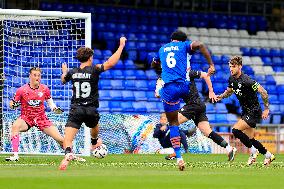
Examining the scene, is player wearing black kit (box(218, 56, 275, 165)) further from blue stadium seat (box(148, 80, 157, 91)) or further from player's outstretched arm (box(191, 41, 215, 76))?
blue stadium seat (box(148, 80, 157, 91))

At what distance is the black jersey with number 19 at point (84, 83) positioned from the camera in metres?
13.1

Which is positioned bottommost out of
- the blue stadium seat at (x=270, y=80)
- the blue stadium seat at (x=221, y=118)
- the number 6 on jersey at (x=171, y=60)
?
the blue stadium seat at (x=221, y=118)

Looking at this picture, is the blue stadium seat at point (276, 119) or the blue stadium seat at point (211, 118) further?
the blue stadium seat at point (276, 119)

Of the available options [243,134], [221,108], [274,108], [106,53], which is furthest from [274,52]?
[243,134]

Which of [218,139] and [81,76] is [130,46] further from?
[81,76]

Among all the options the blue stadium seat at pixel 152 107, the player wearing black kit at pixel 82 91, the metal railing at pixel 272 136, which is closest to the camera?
the player wearing black kit at pixel 82 91

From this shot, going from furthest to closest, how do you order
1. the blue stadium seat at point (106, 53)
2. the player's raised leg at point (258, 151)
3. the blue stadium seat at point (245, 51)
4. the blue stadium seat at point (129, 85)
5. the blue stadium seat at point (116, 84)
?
the blue stadium seat at point (245, 51), the blue stadium seat at point (106, 53), the blue stadium seat at point (129, 85), the blue stadium seat at point (116, 84), the player's raised leg at point (258, 151)

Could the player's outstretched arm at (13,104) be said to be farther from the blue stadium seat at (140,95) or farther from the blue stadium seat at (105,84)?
the blue stadium seat at (140,95)

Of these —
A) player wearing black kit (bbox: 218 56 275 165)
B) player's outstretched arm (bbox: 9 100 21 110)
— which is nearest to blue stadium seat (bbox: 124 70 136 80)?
player's outstretched arm (bbox: 9 100 21 110)

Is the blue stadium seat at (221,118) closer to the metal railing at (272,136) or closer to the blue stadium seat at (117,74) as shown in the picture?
the metal railing at (272,136)

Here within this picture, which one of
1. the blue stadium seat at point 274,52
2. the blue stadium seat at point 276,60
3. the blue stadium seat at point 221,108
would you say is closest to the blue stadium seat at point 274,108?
the blue stadium seat at point 221,108

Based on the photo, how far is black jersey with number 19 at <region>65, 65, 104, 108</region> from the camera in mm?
13086

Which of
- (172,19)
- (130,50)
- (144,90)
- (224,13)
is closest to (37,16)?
(144,90)

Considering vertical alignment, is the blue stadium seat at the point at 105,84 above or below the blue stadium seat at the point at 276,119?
above
